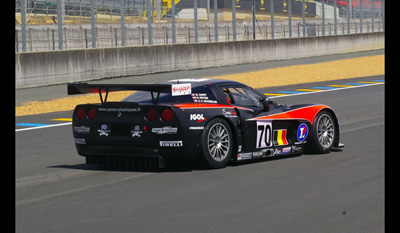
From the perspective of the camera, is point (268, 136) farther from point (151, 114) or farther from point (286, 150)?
point (151, 114)

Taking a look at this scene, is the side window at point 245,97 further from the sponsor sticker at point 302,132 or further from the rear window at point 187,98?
the sponsor sticker at point 302,132

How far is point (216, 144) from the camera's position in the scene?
365 inches

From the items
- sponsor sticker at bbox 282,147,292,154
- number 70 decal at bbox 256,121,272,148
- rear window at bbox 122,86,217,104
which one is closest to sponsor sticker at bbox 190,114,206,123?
rear window at bbox 122,86,217,104

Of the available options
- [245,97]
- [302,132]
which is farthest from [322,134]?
[245,97]

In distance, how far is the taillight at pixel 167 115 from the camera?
8900 mm

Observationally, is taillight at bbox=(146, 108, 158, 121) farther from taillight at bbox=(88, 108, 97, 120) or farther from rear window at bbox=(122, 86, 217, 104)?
taillight at bbox=(88, 108, 97, 120)

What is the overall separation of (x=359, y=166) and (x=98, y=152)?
3.31m

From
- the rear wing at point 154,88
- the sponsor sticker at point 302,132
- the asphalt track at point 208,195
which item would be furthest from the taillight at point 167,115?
the sponsor sticker at point 302,132

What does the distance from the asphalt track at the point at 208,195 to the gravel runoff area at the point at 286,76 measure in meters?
9.26

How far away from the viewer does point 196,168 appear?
9.43m

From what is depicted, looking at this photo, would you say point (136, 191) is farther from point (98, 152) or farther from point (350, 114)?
point (350, 114)

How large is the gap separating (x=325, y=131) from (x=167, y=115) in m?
2.84

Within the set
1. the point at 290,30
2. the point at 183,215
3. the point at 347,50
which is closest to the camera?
the point at 183,215
